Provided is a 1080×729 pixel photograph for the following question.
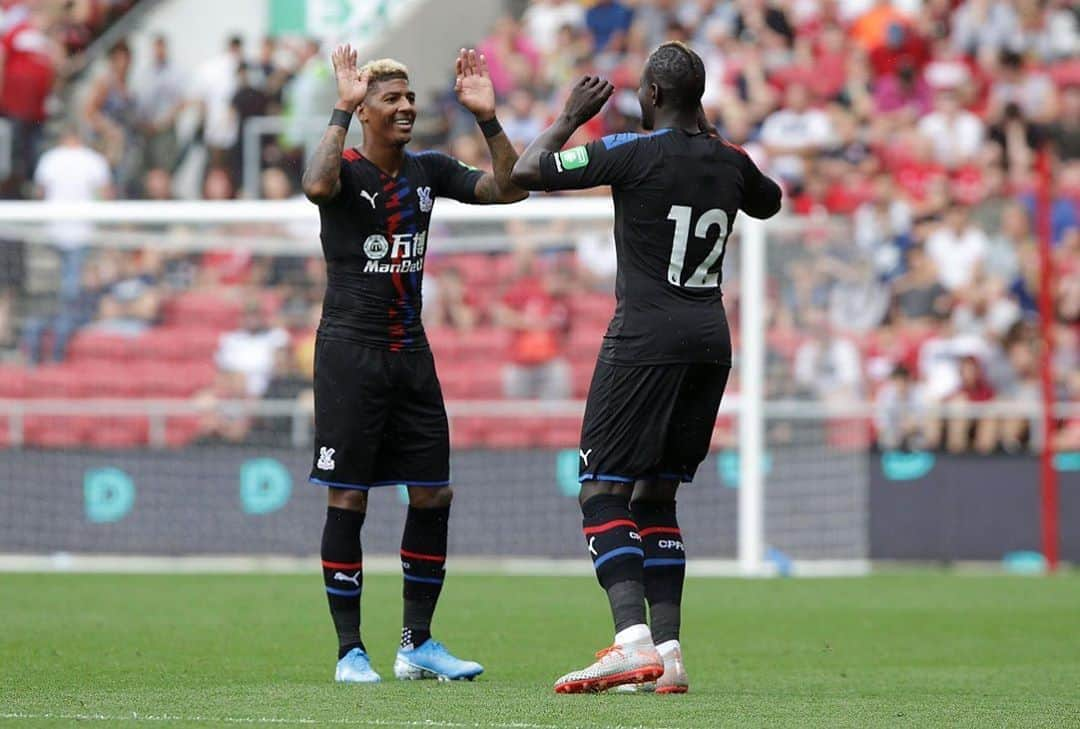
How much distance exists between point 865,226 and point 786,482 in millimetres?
3367

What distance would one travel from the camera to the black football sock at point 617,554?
7.34 metres

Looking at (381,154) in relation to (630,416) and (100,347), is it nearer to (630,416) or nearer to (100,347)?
(630,416)

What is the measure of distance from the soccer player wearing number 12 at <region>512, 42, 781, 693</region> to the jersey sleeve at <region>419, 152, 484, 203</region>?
3.11ft

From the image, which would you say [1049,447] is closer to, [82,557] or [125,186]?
[82,557]

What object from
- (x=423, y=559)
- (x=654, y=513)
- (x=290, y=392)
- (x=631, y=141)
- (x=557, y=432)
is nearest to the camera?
(x=631, y=141)

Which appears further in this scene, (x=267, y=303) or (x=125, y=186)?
(x=125, y=186)

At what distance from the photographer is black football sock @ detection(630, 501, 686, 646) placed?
7.80 meters

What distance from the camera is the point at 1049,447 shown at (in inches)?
636

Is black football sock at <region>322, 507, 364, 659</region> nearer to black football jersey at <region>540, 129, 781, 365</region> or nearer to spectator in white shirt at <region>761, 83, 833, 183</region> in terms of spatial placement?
black football jersey at <region>540, 129, 781, 365</region>

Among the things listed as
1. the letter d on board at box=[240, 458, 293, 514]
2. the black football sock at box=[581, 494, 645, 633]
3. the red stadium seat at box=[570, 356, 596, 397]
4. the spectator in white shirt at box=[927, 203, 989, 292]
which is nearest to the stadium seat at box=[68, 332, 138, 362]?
the letter d on board at box=[240, 458, 293, 514]

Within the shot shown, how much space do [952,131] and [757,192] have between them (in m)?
12.8

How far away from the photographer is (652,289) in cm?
761

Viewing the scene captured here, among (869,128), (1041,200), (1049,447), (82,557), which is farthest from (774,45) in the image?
(82,557)

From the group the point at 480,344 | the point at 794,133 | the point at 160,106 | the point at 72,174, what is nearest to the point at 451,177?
the point at 480,344
